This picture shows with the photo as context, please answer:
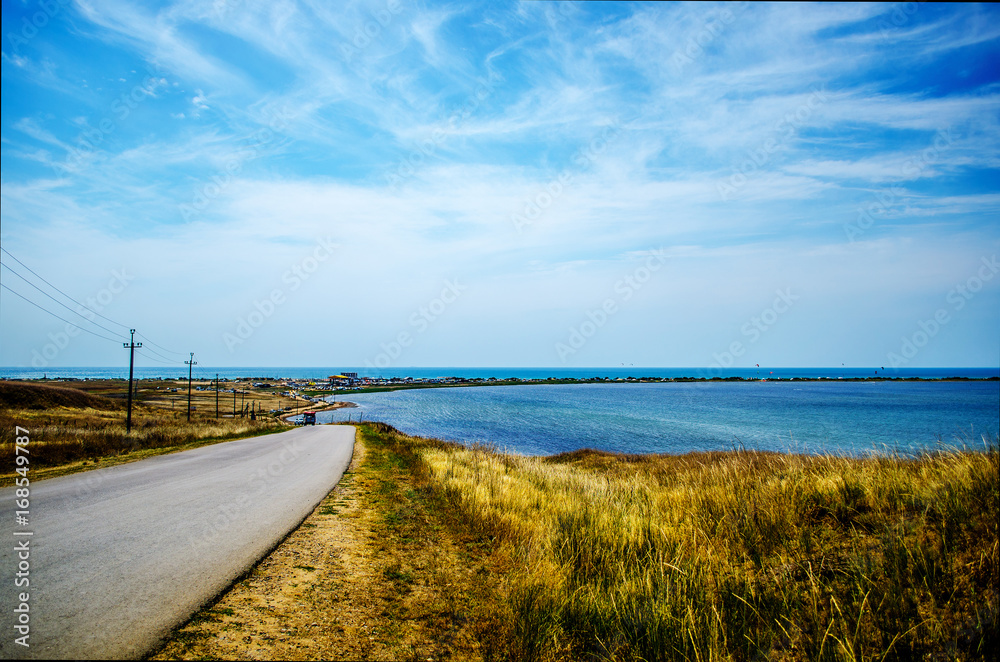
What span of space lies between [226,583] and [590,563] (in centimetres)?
478

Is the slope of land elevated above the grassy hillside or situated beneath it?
elevated above

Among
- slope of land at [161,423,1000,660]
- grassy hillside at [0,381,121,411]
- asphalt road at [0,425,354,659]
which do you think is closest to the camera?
asphalt road at [0,425,354,659]

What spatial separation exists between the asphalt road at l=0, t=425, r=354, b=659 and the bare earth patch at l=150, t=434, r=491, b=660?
343mm

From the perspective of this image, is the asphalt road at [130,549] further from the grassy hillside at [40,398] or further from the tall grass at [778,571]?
the grassy hillside at [40,398]

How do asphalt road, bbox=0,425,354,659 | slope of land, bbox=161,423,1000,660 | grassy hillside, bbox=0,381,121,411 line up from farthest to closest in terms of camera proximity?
1. grassy hillside, bbox=0,381,121,411
2. slope of land, bbox=161,423,1000,660
3. asphalt road, bbox=0,425,354,659

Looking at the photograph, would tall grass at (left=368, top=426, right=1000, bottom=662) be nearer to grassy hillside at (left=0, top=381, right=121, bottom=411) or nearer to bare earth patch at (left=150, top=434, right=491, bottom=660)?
bare earth patch at (left=150, top=434, right=491, bottom=660)

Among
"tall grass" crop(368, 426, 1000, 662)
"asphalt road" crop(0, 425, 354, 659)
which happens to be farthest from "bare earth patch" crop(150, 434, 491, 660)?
"tall grass" crop(368, 426, 1000, 662)

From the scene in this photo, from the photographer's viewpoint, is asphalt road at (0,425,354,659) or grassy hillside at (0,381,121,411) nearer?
asphalt road at (0,425,354,659)

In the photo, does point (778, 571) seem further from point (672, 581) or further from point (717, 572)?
point (672, 581)

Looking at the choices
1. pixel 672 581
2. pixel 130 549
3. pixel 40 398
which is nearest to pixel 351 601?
pixel 130 549

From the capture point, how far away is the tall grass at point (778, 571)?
4449 mm

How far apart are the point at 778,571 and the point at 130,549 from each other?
29.1 ft

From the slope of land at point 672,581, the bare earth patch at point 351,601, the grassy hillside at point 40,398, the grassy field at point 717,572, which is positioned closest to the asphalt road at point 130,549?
the bare earth patch at point 351,601

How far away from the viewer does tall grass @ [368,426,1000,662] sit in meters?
4.45
